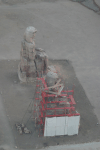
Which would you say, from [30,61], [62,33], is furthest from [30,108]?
[62,33]

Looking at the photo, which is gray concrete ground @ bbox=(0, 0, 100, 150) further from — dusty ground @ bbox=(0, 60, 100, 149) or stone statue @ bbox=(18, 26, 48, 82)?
stone statue @ bbox=(18, 26, 48, 82)

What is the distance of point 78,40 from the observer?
89.4ft

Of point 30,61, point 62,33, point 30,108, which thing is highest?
point 30,61

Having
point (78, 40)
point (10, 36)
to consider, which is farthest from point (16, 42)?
point (78, 40)

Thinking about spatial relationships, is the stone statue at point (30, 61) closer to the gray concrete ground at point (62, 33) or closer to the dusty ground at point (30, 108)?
the dusty ground at point (30, 108)

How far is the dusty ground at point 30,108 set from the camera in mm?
16531

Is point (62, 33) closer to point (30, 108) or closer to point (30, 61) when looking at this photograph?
point (30, 61)

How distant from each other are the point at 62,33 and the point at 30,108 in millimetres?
11378

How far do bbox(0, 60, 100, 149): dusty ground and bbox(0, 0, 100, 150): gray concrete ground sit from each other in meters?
0.61

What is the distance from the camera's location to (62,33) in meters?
28.1

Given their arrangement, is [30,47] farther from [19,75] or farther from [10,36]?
[10,36]

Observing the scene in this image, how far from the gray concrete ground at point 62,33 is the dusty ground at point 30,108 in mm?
609

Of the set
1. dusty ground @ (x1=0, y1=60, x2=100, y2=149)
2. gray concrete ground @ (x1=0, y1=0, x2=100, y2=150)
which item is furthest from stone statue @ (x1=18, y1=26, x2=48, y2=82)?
gray concrete ground @ (x1=0, y1=0, x2=100, y2=150)

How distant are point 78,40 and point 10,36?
5994mm
